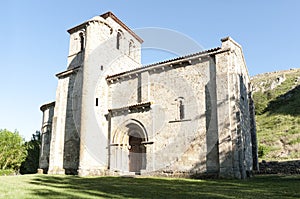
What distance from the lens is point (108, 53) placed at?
2188 cm

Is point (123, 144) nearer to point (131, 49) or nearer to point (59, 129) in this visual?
point (59, 129)

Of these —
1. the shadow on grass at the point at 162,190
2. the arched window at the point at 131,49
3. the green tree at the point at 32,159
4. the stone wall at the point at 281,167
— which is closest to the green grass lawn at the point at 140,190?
the shadow on grass at the point at 162,190

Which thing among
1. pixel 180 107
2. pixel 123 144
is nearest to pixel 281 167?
pixel 180 107

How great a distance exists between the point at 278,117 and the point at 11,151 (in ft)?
131

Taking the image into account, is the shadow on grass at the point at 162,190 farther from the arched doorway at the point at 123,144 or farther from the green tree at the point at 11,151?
the green tree at the point at 11,151

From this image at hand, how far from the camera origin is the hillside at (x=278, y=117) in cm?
2952

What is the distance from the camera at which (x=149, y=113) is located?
672 inches

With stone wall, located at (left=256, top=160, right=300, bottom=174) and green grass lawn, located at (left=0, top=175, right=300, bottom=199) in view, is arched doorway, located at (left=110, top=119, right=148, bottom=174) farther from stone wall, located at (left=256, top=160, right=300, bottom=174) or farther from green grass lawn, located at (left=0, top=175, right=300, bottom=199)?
stone wall, located at (left=256, top=160, right=300, bottom=174)

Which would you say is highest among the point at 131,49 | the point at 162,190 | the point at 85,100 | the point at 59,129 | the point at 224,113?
the point at 131,49

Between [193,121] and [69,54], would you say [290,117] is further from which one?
[69,54]

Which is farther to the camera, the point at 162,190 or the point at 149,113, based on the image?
the point at 149,113

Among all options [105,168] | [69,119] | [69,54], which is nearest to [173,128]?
[105,168]

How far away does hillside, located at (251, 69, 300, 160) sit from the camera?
29517mm

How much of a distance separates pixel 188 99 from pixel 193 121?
4.92 ft
